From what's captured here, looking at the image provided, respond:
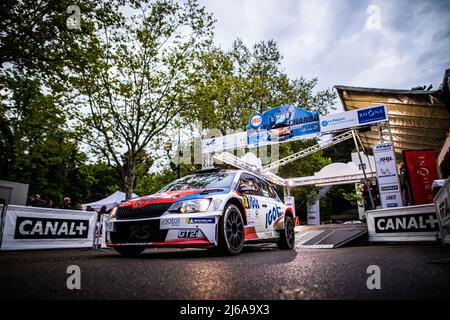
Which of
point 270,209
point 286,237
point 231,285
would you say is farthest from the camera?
point 286,237

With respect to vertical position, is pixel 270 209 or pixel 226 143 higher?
pixel 226 143

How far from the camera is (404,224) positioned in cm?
729

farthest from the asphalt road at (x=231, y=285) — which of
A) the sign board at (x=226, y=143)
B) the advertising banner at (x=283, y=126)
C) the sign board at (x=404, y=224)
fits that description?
the sign board at (x=226, y=143)

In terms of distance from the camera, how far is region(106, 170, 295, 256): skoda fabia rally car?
4078 millimetres

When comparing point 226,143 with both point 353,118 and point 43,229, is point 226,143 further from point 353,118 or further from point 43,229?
point 43,229

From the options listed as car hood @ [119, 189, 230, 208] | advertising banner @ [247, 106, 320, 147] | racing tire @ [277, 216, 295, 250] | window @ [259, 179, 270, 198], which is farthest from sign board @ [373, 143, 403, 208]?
car hood @ [119, 189, 230, 208]

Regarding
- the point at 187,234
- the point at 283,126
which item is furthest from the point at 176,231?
the point at 283,126

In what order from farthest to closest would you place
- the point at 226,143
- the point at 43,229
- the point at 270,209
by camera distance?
the point at 226,143, the point at 43,229, the point at 270,209

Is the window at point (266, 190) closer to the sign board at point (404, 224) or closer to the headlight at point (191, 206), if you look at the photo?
the headlight at point (191, 206)

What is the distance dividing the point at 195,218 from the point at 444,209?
15.9 feet

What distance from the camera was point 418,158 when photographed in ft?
34.4

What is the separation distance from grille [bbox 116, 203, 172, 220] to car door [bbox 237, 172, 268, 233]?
1.47 m

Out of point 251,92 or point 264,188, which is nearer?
point 264,188
